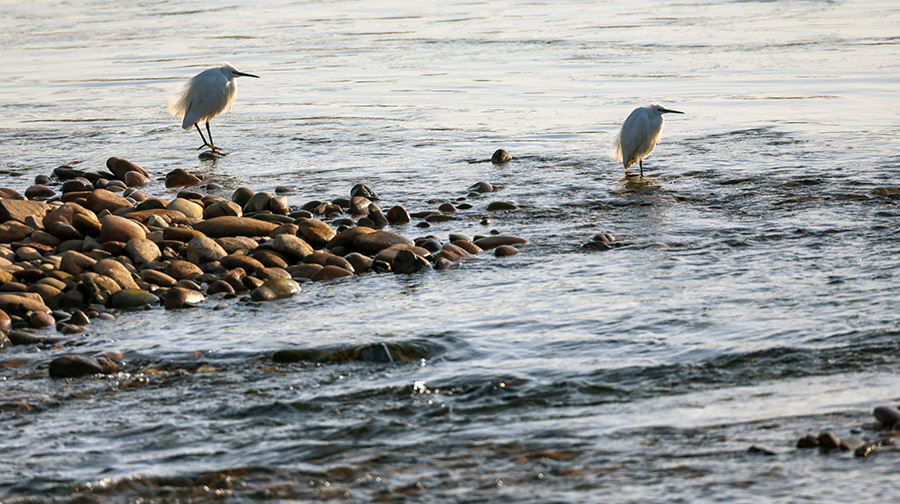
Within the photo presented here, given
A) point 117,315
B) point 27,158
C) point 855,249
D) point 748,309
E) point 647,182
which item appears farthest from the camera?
point 27,158

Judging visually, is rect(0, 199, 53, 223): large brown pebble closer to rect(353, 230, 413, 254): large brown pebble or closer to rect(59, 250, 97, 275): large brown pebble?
rect(59, 250, 97, 275): large brown pebble

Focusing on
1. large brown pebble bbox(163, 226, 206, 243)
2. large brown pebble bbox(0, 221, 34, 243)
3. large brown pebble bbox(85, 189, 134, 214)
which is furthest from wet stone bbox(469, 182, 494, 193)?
large brown pebble bbox(0, 221, 34, 243)

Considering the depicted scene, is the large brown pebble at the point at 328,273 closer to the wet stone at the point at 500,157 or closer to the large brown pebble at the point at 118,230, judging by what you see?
the large brown pebble at the point at 118,230

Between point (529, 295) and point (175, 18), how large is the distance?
2242 centimetres

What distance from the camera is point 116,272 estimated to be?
20.9 ft

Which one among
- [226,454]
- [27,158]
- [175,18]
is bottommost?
[226,454]

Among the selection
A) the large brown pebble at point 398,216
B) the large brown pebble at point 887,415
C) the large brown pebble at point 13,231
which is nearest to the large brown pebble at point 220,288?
the large brown pebble at point 13,231

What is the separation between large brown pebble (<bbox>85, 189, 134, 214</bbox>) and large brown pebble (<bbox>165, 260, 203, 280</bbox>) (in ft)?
4.80

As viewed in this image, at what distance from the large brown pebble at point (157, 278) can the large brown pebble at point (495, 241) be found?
2061 millimetres

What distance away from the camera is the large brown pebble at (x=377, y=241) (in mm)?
7086

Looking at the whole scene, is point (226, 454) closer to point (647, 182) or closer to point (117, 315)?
point (117, 315)

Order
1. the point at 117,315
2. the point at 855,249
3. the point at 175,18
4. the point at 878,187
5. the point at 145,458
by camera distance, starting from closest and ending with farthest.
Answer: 1. the point at 145,458
2. the point at 117,315
3. the point at 855,249
4. the point at 878,187
5. the point at 175,18

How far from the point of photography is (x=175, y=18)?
26.4 metres

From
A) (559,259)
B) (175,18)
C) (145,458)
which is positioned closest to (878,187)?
(559,259)
